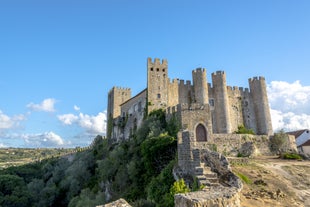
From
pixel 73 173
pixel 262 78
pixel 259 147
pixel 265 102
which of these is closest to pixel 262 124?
pixel 265 102

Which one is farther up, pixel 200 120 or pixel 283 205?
pixel 200 120

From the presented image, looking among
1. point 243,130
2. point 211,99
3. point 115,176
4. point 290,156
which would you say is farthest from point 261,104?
point 115,176

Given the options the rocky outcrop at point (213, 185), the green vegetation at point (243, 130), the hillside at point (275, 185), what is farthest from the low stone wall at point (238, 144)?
the rocky outcrop at point (213, 185)

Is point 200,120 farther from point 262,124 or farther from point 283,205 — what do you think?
point 262,124

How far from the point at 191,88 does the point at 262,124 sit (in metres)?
14.1

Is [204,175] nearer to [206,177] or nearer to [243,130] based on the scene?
[206,177]

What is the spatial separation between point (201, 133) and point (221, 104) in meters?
12.3

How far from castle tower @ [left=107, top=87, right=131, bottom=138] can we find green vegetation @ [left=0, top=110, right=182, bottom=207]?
4255mm

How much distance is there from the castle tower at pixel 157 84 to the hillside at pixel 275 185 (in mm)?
16929

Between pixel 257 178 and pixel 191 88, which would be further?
pixel 191 88

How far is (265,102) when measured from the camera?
39.1 meters

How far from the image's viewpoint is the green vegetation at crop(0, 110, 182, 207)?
18.7m

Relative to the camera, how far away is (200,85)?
35.4m

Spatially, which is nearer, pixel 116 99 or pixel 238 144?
pixel 238 144
